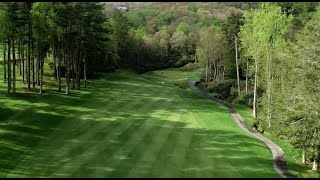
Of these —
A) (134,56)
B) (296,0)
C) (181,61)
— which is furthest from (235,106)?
(181,61)

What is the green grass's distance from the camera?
27.6m

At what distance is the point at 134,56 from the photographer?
113m

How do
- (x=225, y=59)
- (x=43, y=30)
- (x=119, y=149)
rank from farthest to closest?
(x=225, y=59) < (x=43, y=30) < (x=119, y=149)

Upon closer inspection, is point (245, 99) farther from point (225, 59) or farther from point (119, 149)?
point (119, 149)

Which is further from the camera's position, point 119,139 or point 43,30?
point 43,30

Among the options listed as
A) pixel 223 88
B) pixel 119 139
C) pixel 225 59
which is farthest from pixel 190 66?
pixel 119 139

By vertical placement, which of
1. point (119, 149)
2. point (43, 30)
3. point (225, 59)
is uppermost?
point (43, 30)

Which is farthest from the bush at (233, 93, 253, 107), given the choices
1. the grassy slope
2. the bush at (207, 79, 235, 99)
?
the grassy slope

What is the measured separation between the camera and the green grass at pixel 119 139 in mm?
27562

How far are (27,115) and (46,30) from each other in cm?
1441

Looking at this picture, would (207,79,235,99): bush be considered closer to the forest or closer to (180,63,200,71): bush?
the forest

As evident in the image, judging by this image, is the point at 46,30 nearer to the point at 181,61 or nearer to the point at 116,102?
the point at 116,102

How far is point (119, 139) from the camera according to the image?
35.4 meters

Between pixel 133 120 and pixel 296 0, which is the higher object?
pixel 296 0
